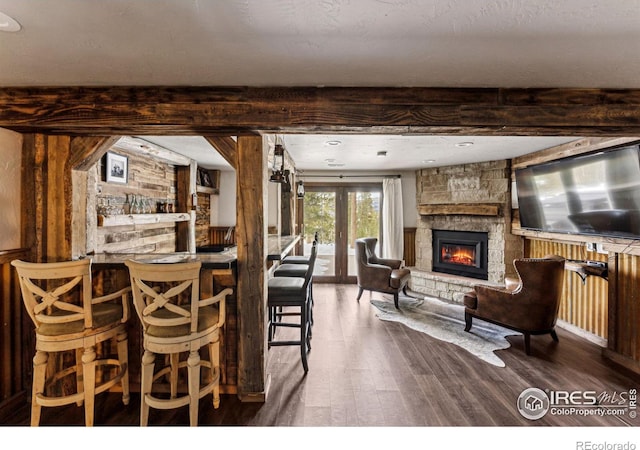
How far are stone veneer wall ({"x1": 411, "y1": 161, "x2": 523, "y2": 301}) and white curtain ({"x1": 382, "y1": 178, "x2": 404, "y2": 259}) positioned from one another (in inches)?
12.8

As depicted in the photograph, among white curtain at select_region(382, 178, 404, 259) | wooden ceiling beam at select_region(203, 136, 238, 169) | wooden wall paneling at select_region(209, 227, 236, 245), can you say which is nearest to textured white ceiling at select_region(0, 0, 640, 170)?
wooden ceiling beam at select_region(203, 136, 238, 169)

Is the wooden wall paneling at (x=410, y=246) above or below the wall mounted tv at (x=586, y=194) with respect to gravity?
below

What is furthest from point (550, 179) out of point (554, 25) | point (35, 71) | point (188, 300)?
point (35, 71)

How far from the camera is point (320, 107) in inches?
78.8

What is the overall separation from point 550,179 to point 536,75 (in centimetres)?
237

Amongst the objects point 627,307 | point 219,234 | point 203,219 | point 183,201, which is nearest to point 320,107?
point 183,201

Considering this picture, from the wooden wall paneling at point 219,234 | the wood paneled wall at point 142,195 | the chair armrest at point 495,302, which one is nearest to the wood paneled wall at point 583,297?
the chair armrest at point 495,302

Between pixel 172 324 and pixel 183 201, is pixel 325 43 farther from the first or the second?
pixel 183 201

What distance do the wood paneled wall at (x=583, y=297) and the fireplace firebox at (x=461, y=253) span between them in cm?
93

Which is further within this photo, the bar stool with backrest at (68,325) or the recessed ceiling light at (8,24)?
the bar stool with backrest at (68,325)

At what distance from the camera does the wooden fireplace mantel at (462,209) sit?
4.72m

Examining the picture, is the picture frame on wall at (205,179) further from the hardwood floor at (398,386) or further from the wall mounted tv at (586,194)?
the wall mounted tv at (586,194)

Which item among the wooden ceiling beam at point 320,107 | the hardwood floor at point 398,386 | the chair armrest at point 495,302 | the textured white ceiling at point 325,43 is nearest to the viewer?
the textured white ceiling at point 325,43

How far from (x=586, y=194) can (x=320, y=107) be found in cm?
303
